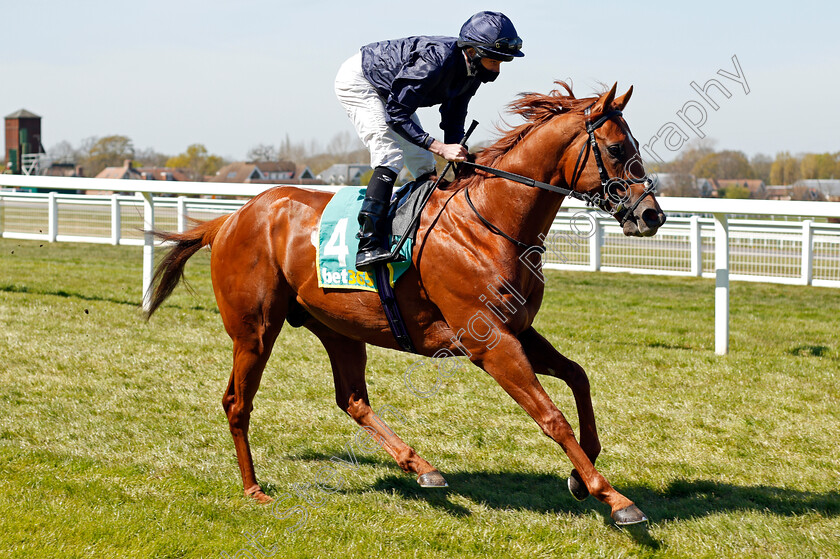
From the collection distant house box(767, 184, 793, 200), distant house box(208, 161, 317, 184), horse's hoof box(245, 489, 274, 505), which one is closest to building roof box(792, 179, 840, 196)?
distant house box(767, 184, 793, 200)

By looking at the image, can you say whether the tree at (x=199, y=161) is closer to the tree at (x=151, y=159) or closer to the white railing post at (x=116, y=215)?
the tree at (x=151, y=159)

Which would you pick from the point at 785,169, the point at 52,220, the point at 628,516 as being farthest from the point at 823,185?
the point at 628,516

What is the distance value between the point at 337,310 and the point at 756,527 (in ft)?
7.07

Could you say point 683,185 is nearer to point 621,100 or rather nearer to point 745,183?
point 745,183

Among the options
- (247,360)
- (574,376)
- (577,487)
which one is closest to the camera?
(577,487)

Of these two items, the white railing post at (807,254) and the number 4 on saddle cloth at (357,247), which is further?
the white railing post at (807,254)

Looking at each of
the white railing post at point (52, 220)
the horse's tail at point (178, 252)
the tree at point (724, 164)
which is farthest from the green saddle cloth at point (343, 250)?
the tree at point (724, 164)

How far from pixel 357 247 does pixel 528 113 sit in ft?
3.38

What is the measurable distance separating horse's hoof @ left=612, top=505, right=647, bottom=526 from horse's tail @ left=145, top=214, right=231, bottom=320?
2.83 meters

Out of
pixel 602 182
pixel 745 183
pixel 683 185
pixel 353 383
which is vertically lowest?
pixel 353 383

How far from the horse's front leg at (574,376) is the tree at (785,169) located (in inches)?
970

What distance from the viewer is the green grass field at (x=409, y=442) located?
349 centimetres

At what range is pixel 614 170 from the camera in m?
3.50

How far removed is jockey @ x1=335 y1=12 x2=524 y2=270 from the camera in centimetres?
370
